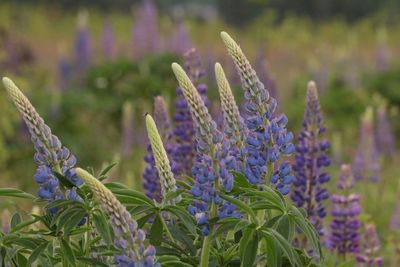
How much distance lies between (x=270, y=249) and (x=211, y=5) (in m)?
53.7

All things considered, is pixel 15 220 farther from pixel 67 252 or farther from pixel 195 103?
pixel 195 103

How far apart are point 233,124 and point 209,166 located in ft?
0.74

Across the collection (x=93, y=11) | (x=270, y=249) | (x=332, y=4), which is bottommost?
(x=270, y=249)

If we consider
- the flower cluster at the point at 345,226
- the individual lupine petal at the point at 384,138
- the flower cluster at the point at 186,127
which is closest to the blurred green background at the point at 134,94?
the individual lupine petal at the point at 384,138

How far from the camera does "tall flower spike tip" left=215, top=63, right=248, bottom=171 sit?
2055 millimetres

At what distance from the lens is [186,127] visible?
3.54 metres

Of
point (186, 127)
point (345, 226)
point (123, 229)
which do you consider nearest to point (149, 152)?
point (186, 127)

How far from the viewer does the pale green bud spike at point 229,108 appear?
203cm

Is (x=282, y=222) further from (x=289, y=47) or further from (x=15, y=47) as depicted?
(x=289, y=47)

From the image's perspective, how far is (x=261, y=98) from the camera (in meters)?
2.17

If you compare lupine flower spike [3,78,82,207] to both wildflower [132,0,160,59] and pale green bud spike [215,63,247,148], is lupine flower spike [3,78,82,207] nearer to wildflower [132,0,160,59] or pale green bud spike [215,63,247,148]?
pale green bud spike [215,63,247,148]

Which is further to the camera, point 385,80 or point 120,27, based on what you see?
point 120,27

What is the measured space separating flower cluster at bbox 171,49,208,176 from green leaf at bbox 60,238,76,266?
145cm

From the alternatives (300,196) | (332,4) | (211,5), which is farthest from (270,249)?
(211,5)
